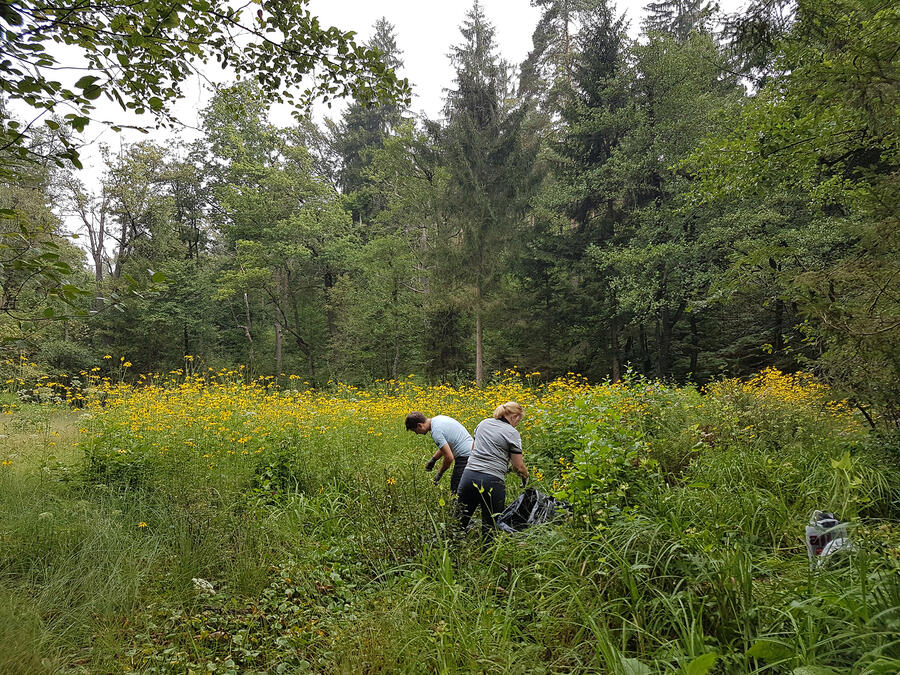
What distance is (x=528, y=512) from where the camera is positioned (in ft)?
12.5

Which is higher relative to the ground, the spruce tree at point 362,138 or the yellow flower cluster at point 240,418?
the spruce tree at point 362,138

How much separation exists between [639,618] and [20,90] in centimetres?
374

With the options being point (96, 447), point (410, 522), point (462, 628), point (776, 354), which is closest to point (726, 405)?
point (410, 522)

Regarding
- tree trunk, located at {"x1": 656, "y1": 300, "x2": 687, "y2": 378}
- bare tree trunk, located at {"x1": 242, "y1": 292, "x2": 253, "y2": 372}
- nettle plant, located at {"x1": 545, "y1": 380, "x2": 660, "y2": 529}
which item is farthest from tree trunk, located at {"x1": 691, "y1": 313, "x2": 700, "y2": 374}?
bare tree trunk, located at {"x1": 242, "y1": 292, "x2": 253, "y2": 372}

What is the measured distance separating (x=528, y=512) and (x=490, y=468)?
0.52 m

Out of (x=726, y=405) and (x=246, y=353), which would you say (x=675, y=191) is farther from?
(x=246, y=353)

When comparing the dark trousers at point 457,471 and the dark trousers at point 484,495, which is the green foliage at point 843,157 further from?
the dark trousers at point 457,471

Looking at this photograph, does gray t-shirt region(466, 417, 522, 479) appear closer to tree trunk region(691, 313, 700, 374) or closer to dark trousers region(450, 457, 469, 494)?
dark trousers region(450, 457, 469, 494)

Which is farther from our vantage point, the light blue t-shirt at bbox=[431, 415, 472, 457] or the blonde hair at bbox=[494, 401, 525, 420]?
the light blue t-shirt at bbox=[431, 415, 472, 457]

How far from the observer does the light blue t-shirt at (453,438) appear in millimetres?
4660

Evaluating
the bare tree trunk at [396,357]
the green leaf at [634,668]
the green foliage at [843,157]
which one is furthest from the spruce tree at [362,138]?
the green leaf at [634,668]

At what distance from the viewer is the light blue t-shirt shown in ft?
15.3

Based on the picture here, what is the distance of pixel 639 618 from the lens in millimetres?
2326

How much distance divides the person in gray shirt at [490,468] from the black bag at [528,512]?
21 cm
